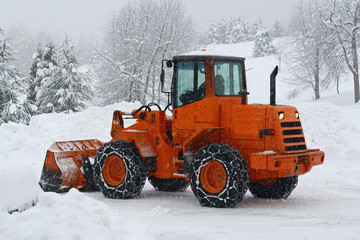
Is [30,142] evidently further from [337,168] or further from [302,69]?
[302,69]

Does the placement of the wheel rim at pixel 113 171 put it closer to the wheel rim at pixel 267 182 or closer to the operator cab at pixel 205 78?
the operator cab at pixel 205 78

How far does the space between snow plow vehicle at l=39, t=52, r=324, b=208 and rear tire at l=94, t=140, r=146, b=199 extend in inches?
0.8

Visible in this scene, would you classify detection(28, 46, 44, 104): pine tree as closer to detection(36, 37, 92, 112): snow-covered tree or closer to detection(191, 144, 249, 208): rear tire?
detection(36, 37, 92, 112): snow-covered tree

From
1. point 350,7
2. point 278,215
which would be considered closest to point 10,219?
point 278,215

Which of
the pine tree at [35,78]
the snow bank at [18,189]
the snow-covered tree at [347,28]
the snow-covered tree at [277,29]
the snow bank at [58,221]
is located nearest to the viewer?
the snow bank at [58,221]

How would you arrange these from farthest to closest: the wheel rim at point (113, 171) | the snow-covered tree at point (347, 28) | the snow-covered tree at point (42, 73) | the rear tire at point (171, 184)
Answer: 1. the snow-covered tree at point (347, 28)
2. the snow-covered tree at point (42, 73)
3. the rear tire at point (171, 184)
4. the wheel rim at point (113, 171)

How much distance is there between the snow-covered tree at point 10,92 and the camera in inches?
1080

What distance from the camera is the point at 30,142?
16656mm

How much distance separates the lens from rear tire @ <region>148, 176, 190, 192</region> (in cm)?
1075

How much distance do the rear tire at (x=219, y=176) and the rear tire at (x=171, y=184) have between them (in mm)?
2456

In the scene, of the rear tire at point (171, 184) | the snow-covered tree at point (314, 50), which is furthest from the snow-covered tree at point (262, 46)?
the rear tire at point (171, 184)

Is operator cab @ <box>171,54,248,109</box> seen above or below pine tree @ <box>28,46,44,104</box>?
below

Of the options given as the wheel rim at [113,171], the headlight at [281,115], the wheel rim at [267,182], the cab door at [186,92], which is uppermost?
the cab door at [186,92]

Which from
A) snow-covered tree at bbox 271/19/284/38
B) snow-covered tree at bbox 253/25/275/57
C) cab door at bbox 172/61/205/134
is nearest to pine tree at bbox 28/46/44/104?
cab door at bbox 172/61/205/134
